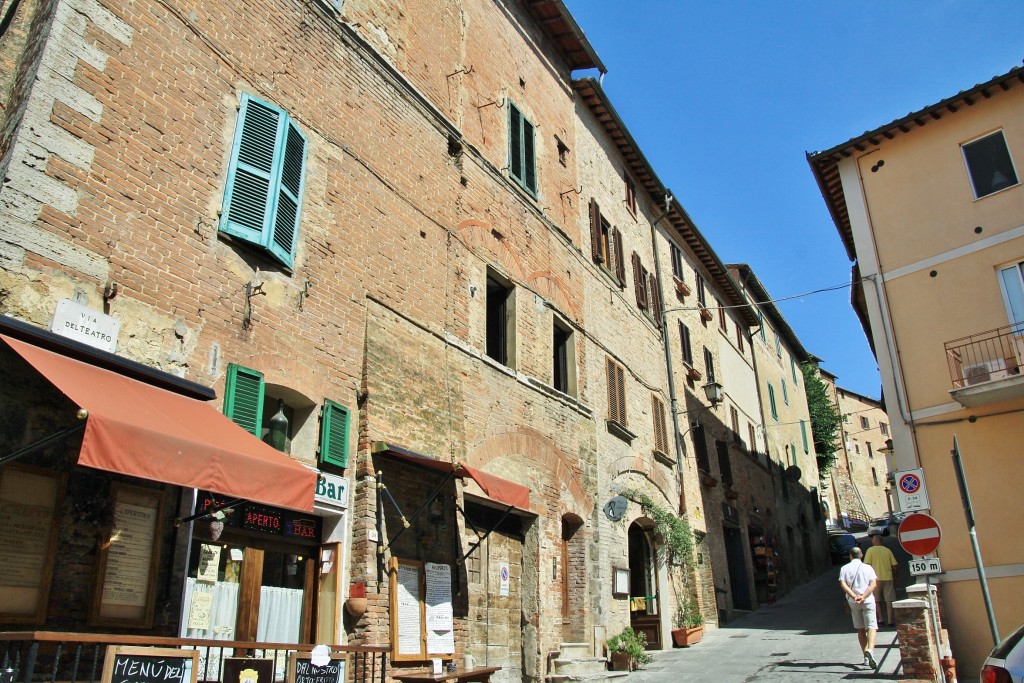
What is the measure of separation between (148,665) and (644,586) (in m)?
11.9

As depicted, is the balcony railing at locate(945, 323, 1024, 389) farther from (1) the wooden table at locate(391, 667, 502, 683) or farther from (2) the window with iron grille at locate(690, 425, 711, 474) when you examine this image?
(1) the wooden table at locate(391, 667, 502, 683)

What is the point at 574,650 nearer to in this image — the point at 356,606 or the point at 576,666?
the point at 576,666

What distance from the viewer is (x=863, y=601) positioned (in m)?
10.1

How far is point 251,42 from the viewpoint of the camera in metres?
→ 8.64

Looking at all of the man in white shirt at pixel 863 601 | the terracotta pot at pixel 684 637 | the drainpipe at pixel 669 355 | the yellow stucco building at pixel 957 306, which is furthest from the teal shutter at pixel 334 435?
the drainpipe at pixel 669 355

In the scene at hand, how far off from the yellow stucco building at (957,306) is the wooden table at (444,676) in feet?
25.9

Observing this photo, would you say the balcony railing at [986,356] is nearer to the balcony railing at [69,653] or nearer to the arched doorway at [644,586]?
the arched doorway at [644,586]

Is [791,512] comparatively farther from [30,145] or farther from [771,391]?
[30,145]

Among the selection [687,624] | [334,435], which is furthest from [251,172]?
[687,624]

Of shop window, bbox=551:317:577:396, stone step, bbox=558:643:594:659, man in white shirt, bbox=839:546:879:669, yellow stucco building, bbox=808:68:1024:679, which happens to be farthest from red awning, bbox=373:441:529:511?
yellow stucco building, bbox=808:68:1024:679

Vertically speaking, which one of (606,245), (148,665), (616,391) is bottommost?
(148,665)

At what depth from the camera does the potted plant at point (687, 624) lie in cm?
1477

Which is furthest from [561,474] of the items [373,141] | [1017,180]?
[1017,180]

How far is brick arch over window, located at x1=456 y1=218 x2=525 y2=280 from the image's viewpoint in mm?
11797
